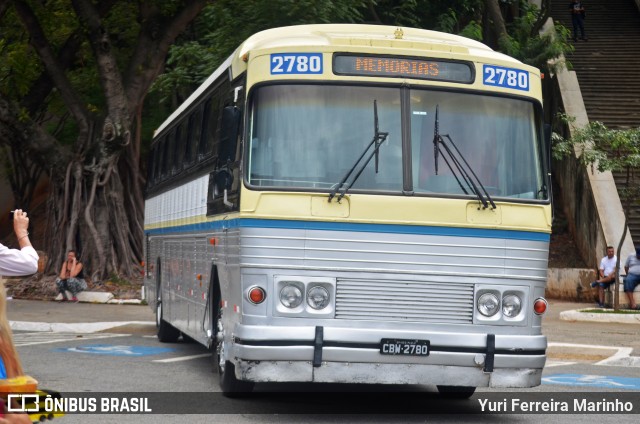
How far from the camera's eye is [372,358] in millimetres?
9898

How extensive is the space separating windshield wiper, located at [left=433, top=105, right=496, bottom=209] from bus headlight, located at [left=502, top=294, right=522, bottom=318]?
0.75 metres

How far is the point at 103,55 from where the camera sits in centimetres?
2762

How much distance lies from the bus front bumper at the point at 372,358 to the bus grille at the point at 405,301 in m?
0.14

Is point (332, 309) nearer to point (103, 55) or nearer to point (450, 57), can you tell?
point (450, 57)

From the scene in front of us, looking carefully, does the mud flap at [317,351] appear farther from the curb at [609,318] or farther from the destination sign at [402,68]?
the curb at [609,318]

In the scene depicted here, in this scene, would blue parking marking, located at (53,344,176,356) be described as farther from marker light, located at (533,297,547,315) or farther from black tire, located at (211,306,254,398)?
marker light, located at (533,297,547,315)

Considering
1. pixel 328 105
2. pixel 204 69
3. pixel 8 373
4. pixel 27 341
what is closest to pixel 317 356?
pixel 328 105

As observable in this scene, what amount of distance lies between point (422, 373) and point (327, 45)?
277 centimetres

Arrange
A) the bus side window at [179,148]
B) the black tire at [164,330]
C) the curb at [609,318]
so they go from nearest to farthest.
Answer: the bus side window at [179,148], the black tire at [164,330], the curb at [609,318]

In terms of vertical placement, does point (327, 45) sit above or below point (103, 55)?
below

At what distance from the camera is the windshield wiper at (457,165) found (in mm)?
10328

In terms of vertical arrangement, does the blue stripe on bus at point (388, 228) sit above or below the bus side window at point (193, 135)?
below

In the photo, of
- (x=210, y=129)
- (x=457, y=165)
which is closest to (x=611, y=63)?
(x=210, y=129)

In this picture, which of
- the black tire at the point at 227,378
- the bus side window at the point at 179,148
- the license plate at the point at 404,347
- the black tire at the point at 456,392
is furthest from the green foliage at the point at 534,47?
the license plate at the point at 404,347
